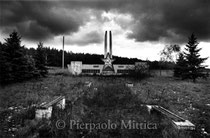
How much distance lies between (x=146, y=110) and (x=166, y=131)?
9.01 feet

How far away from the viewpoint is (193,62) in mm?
22219

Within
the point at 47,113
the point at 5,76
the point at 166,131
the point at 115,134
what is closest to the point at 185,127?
the point at 166,131

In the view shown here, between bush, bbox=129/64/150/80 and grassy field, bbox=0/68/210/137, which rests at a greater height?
bush, bbox=129/64/150/80

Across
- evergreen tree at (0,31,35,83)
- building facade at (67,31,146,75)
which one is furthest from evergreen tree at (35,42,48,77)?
building facade at (67,31,146,75)

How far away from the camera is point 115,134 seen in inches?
176

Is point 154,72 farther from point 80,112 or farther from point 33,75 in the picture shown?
point 80,112

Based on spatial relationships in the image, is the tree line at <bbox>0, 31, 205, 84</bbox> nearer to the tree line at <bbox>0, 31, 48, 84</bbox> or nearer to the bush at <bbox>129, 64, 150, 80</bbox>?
the tree line at <bbox>0, 31, 48, 84</bbox>

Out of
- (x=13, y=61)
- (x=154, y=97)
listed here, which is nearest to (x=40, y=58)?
(x=13, y=61)

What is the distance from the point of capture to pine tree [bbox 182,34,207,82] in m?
21.8

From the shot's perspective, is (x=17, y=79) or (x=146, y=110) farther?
(x=17, y=79)

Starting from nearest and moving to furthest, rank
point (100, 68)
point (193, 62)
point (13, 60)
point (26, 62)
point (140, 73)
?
point (13, 60) < point (26, 62) < point (193, 62) < point (140, 73) < point (100, 68)

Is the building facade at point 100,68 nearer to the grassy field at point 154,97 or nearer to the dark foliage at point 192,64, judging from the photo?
the dark foliage at point 192,64

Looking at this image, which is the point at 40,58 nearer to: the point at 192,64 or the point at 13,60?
the point at 13,60

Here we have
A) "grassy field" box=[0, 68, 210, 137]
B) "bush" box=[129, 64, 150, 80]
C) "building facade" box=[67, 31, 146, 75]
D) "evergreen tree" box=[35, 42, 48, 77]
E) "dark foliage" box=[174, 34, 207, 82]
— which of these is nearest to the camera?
"grassy field" box=[0, 68, 210, 137]
